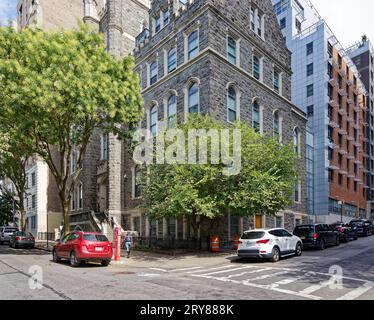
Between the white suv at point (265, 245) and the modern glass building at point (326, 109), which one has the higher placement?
the modern glass building at point (326, 109)

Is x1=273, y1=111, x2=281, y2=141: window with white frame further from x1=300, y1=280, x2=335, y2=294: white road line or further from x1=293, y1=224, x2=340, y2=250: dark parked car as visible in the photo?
x1=300, y1=280, x2=335, y2=294: white road line

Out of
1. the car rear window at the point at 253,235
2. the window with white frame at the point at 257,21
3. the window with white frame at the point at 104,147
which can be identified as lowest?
the car rear window at the point at 253,235

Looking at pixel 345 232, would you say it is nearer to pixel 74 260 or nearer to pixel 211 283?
pixel 211 283

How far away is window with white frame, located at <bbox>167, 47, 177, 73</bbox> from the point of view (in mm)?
27406

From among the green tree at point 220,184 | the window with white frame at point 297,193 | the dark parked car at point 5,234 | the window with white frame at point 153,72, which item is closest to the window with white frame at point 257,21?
the window with white frame at point 153,72

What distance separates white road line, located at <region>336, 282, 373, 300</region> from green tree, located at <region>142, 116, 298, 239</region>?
8355mm

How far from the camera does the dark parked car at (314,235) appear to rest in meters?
21.4

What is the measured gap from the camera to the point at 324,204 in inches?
1791

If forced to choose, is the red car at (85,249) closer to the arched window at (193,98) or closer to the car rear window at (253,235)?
the car rear window at (253,235)

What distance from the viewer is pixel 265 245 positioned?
16.4m

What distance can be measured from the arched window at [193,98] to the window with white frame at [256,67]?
19.6 feet

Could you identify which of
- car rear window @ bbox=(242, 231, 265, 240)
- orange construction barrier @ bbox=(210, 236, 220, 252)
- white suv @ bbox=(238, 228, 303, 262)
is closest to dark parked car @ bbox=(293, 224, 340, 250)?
white suv @ bbox=(238, 228, 303, 262)

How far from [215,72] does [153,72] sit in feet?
26.2
